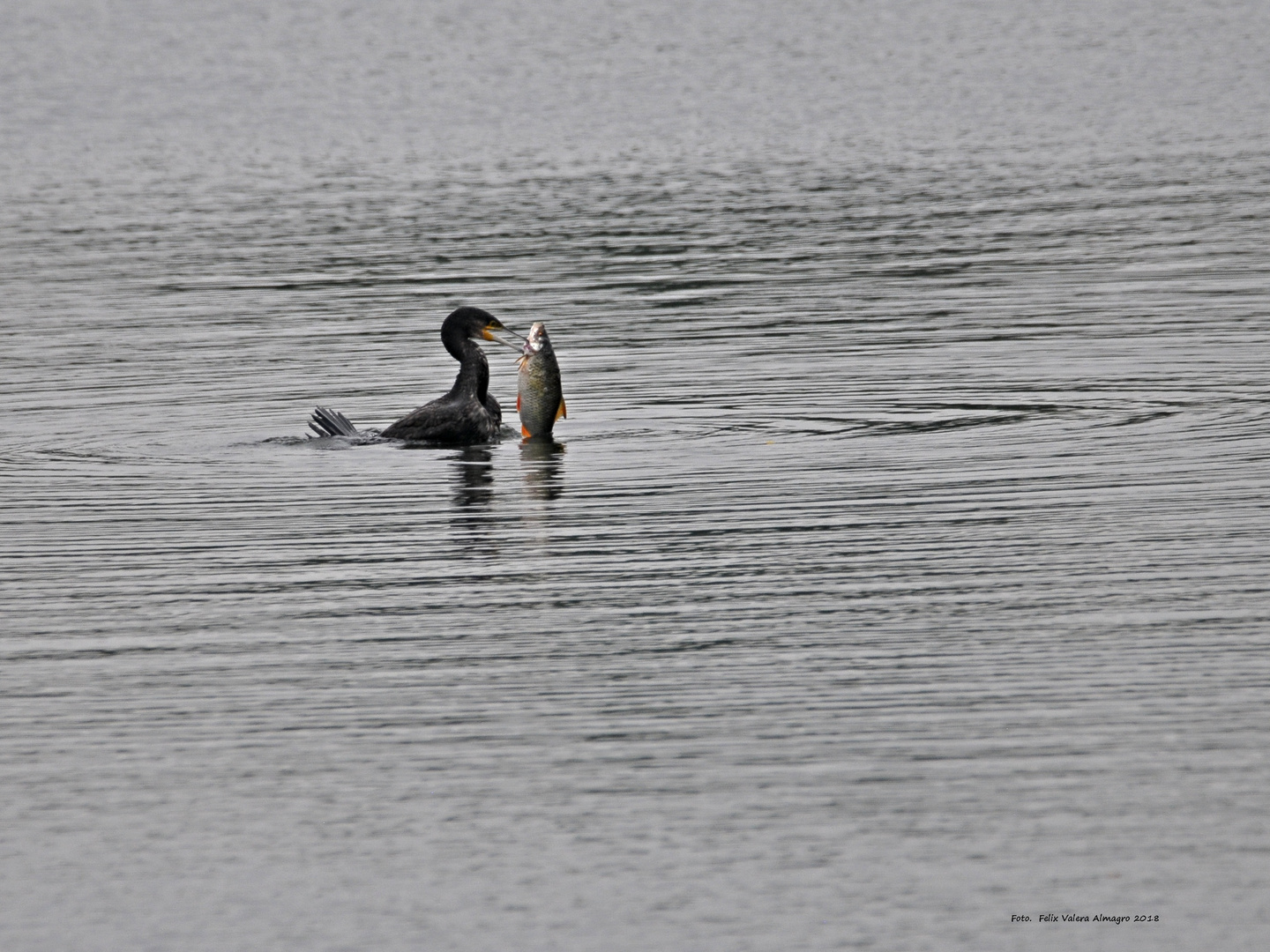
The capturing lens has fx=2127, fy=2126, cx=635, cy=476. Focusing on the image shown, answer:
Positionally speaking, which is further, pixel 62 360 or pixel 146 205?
pixel 146 205

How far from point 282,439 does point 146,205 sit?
21704mm

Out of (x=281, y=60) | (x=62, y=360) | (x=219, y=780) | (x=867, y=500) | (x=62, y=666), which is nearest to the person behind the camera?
(x=219, y=780)

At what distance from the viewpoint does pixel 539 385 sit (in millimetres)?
14562

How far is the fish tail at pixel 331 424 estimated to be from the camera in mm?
14953

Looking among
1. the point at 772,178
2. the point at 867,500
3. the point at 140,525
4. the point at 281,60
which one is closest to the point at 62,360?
the point at 140,525

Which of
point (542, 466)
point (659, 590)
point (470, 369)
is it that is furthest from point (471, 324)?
point (659, 590)

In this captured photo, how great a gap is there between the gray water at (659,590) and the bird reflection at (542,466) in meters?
0.06

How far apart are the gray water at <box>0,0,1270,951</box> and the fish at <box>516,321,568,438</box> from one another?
0.25m

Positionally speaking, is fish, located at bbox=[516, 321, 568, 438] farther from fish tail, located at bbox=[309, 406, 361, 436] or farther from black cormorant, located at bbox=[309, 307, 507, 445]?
fish tail, located at bbox=[309, 406, 361, 436]

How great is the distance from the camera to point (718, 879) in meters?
6.53

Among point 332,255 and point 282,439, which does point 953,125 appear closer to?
point 332,255

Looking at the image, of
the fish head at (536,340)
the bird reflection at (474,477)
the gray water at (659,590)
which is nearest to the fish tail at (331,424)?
the gray water at (659,590)

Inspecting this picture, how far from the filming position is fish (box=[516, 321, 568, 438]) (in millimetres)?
14430

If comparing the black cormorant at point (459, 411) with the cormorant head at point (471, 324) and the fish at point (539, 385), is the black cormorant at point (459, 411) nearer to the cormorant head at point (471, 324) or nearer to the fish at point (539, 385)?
the cormorant head at point (471, 324)
